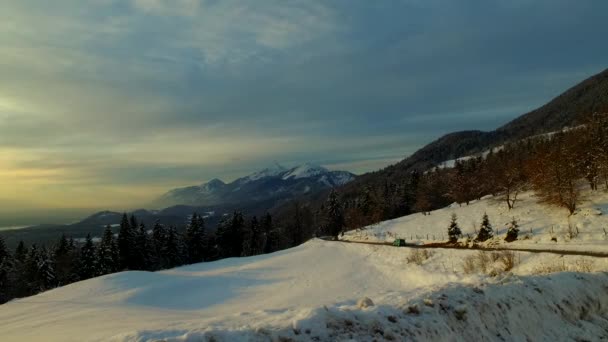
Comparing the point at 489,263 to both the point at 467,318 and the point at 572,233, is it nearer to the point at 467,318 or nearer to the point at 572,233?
the point at 572,233

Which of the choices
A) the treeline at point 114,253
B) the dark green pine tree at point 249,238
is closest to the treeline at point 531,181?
the dark green pine tree at point 249,238

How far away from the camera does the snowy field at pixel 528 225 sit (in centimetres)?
3000

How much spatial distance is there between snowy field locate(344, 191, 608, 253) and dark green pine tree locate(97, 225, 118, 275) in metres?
39.9

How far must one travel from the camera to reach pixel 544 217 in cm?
4309

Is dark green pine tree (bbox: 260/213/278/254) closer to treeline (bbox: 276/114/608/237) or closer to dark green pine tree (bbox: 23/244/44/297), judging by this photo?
treeline (bbox: 276/114/608/237)

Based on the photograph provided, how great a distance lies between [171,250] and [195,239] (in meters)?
5.25

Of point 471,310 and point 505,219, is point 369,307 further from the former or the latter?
point 505,219

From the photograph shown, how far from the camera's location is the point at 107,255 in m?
54.7

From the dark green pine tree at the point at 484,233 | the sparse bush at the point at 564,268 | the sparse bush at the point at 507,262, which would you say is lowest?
the dark green pine tree at the point at 484,233

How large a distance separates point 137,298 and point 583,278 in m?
26.0

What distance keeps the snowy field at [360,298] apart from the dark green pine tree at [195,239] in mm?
24025

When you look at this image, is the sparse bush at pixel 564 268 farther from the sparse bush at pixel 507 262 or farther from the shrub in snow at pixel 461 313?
the shrub in snow at pixel 461 313

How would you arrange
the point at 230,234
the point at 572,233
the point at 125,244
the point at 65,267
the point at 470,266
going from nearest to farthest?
the point at 470,266 → the point at 572,233 → the point at 65,267 → the point at 125,244 → the point at 230,234

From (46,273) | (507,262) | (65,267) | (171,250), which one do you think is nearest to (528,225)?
(507,262)
